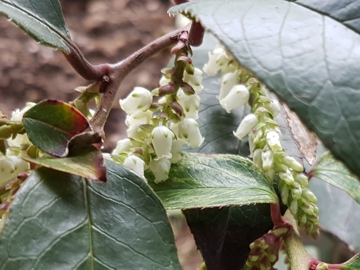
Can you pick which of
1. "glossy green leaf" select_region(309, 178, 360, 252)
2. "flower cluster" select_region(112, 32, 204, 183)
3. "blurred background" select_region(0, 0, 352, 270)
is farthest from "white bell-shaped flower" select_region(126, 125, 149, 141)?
"blurred background" select_region(0, 0, 352, 270)

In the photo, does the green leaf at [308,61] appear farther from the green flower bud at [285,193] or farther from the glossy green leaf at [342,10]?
the green flower bud at [285,193]

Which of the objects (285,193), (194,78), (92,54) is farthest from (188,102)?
(92,54)

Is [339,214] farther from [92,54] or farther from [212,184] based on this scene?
[92,54]

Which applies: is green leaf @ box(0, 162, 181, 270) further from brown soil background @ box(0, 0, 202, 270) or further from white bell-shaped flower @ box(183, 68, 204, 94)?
brown soil background @ box(0, 0, 202, 270)

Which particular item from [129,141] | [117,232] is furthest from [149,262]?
[129,141]

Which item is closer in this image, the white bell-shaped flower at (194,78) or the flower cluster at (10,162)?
the flower cluster at (10,162)

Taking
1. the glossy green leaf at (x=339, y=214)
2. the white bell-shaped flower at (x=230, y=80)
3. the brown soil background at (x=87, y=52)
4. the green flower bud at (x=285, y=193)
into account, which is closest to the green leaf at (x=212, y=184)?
the green flower bud at (x=285, y=193)

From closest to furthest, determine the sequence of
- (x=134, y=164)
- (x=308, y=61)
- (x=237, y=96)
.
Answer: (x=308, y=61) → (x=134, y=164) → (x=237, y=96)
